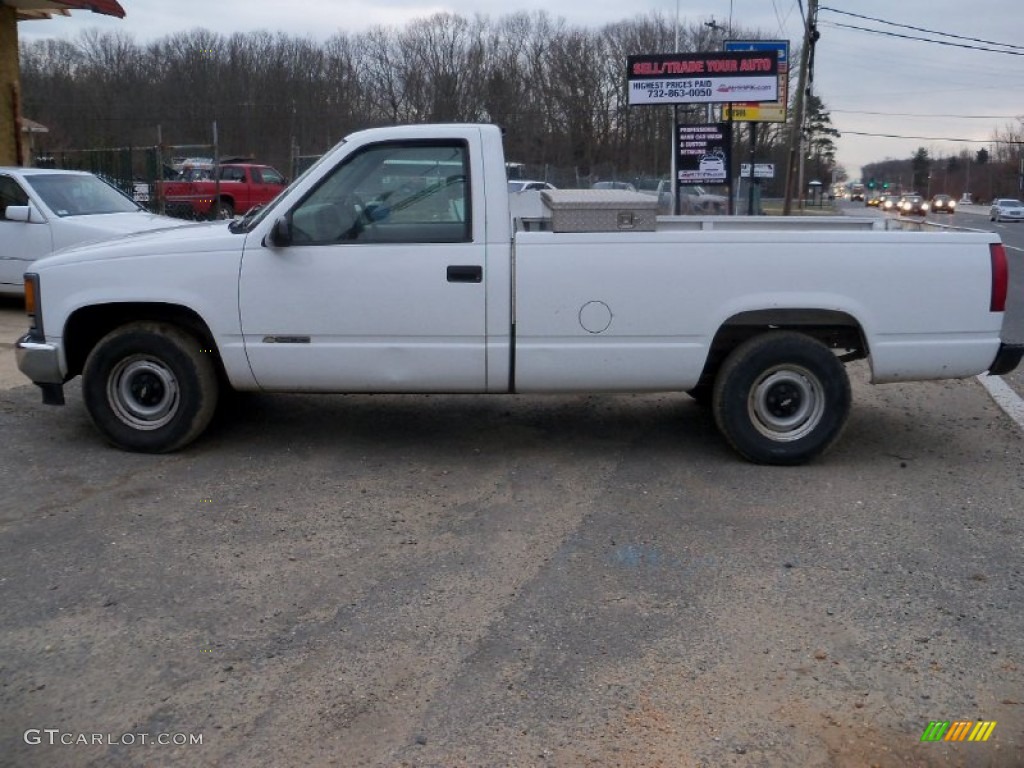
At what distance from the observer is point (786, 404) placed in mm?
6473

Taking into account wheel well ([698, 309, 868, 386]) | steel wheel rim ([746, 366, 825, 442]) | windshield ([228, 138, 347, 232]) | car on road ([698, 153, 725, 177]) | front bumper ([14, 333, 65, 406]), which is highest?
car on road ([698, 153, 725, 177])

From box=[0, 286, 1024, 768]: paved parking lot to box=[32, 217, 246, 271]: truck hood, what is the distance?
1.23 m

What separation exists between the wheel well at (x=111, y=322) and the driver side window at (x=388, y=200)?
2.97 ft

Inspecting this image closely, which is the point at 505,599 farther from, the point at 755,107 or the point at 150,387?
the point at 755,107

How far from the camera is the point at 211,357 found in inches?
261

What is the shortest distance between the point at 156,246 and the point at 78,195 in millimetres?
7091

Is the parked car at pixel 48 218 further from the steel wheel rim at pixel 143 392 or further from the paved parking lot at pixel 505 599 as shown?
the steel wheel rim at pixel 143 392

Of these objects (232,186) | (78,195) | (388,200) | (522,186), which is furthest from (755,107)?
(388,200)

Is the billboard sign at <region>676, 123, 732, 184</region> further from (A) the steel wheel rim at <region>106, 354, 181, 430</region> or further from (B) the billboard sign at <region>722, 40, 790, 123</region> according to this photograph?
(A) the steel wheel rim at <region>106, 354, 181, 430</region>

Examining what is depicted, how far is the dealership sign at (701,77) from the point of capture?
19.0m

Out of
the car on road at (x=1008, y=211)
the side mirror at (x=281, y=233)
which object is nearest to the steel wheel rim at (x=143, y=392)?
the side mirror at (x=281, y=233)

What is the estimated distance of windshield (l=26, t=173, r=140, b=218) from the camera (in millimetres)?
12305

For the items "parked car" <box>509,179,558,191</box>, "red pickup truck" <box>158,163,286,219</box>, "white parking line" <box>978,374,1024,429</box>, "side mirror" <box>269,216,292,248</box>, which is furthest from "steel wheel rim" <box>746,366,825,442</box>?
"red pickup truck" <box>158,163,286,219</box>

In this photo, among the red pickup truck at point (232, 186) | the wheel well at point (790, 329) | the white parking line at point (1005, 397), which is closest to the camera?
the wheel well at point (790, 329)
